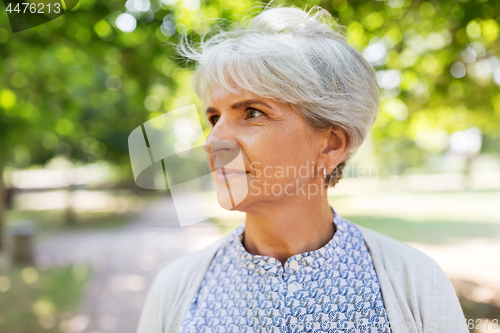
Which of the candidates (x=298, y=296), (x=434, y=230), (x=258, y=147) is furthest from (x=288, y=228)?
(x=434, y=230)

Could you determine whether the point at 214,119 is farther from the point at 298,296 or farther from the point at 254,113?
the point at 298,296

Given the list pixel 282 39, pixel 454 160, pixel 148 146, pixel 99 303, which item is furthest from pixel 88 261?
pixel 454 160

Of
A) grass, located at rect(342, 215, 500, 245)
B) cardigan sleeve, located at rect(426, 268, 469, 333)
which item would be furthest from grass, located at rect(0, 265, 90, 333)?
grass, located at rect(342, 215, 500, 245)

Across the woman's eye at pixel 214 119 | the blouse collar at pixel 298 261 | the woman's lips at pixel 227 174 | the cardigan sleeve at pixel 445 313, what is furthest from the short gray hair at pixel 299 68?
the cardigan sleeve at pixel 445 313

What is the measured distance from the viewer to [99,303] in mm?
6070

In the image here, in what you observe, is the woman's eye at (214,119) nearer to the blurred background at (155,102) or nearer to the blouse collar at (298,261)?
the blurred background at (155,102)

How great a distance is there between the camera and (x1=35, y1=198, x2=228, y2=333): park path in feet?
18.0

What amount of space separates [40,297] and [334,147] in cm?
685

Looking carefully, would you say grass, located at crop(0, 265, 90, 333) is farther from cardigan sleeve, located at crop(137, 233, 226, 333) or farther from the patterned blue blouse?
the patterned blue blouse

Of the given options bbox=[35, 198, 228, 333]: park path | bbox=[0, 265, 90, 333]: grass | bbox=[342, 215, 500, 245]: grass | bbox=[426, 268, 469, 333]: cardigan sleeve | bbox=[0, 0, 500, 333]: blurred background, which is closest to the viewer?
bbox=[426, 268, 469, 333]: cardigan sleeve

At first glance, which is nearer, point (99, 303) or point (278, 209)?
point (278, 209)

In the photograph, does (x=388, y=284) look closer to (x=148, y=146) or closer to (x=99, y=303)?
(x=148, y=146)

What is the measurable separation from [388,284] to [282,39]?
1.02 m

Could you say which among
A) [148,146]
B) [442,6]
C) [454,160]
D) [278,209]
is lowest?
[278,209]
